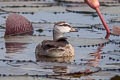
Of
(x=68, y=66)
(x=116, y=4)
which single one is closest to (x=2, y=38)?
(x=68, y=66)

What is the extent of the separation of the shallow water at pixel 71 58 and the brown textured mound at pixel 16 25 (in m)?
0.23

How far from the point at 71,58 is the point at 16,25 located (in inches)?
127

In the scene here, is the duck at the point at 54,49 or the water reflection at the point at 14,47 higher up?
the duck at the point at 54,49

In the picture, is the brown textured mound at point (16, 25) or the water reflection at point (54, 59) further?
the brown textured mound at point (16, 25)

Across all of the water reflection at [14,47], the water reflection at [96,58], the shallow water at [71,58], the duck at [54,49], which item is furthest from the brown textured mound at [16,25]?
the duck at [54,49]

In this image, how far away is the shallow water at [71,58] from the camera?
10625 mm

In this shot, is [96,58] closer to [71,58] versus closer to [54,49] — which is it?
[71,58]

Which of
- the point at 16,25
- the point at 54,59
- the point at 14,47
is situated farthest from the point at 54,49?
the point at 16,25

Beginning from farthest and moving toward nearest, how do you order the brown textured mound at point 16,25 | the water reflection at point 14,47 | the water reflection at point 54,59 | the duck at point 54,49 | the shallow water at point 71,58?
the brown textured mound at point 16,25, the water reflection at point 14,47, the duck at point 54,49, the water reflection at point 54,59, the shallow water at point 71,58

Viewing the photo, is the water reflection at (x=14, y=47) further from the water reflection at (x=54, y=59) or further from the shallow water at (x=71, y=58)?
the water reflection at (x=54, y=59)

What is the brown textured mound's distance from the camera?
15185 millimetres

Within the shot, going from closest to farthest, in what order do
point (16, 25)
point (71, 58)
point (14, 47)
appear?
point (71, 58), point (14, 47), point (16, 25)

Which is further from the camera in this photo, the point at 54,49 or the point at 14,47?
the point at 14,47

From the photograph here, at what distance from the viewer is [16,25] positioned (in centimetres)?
1539
